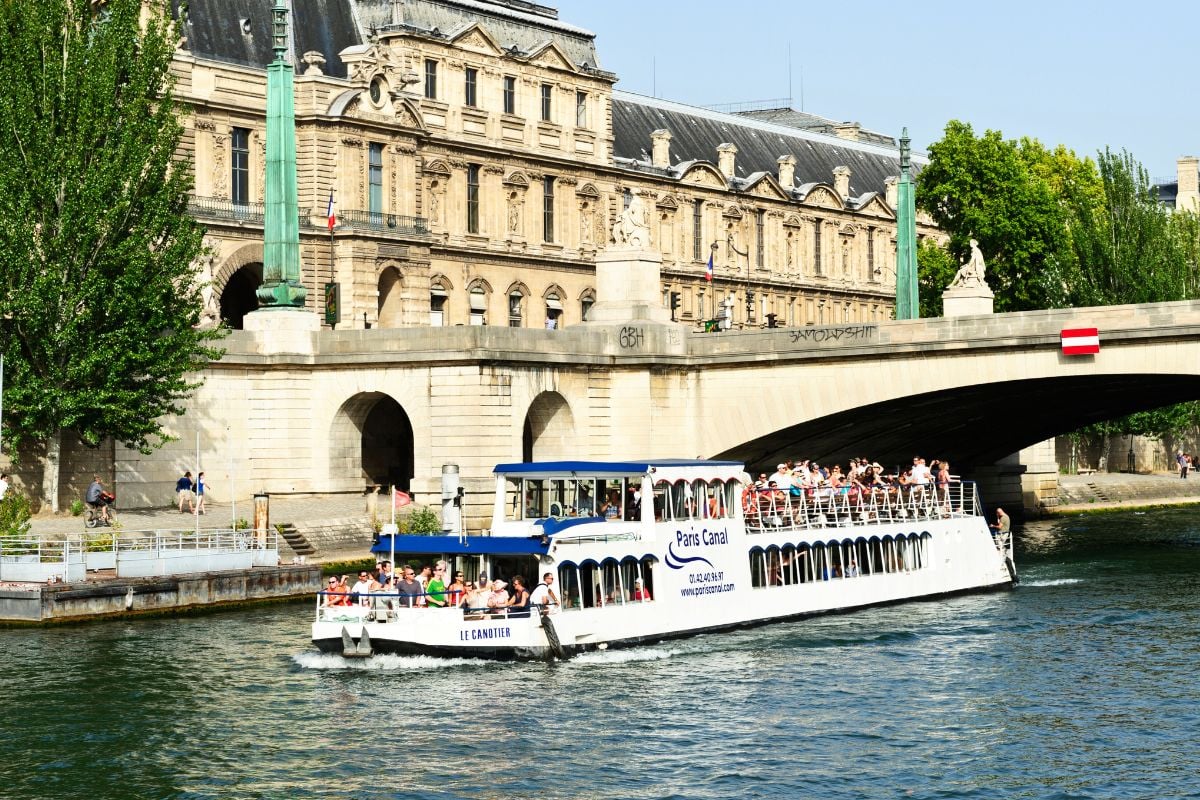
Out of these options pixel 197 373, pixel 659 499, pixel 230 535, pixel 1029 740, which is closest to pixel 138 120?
pixel 197 373

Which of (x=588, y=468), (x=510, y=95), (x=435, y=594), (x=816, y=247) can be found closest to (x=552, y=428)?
(x=588, y=468)

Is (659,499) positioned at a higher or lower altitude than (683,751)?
higher

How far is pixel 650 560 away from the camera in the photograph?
4944cm

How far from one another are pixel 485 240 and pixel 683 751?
228 feet

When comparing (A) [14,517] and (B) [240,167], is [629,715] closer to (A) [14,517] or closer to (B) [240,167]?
(A) [14,517]

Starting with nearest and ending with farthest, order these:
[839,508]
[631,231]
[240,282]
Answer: [839,508], [631,231], [240,282]

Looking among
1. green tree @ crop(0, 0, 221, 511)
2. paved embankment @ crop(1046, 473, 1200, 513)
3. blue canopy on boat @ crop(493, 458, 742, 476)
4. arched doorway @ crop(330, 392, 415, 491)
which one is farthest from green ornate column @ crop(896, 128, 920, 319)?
blue canopy on boat @ crop(493, 458, 742, 476)

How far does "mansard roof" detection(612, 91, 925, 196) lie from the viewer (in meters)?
122

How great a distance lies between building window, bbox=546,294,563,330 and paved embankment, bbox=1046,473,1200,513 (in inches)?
1125

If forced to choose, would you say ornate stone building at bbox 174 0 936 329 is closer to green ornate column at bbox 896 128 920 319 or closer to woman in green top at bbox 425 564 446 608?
green ornate column at bbox 896 128 920 319

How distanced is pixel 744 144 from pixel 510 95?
32.0 metres

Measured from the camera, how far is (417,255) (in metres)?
97.2

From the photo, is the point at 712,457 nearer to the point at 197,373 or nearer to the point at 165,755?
the point at 197,373

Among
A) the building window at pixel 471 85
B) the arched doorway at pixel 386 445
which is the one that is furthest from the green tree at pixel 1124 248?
the arched doorway at pixel 386 445
